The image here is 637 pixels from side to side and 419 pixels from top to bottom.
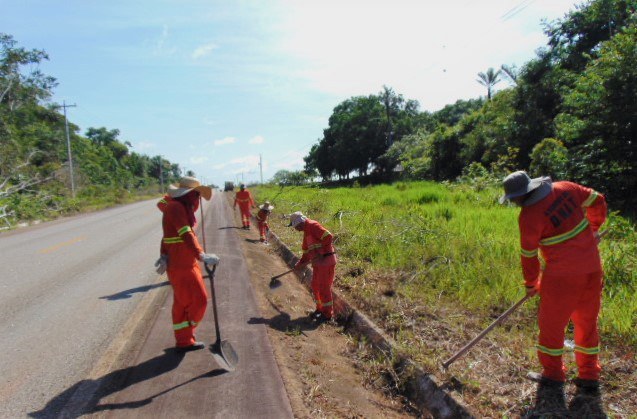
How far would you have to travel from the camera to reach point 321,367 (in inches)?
173

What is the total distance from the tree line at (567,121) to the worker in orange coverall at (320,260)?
9.14 meters

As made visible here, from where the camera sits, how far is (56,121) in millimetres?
46938

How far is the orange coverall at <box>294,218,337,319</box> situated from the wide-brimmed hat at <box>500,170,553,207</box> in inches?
104

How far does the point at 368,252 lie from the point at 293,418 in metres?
4.83

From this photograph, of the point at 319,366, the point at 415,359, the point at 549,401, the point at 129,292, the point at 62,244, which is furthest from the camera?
the point at 62,244

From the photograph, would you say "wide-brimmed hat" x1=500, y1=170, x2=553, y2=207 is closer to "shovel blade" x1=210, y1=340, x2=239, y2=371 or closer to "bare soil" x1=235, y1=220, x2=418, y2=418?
"bare soil" x1=235, y1=220, x2=418, y2=418

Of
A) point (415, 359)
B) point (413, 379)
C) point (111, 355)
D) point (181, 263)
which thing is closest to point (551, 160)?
point (415, 359)

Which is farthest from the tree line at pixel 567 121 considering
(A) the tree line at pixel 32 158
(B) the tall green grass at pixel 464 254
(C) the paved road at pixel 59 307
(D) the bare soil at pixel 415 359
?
(A) the tree line at pixel 32 158

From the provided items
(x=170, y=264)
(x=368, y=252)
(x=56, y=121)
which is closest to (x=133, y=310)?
(x=170, y=264)

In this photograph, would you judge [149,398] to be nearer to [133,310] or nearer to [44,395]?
[44,395]

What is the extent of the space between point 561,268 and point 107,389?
402cm

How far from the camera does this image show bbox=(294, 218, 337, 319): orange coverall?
18.6ft

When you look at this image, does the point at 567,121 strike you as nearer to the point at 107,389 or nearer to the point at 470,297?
the point at 470,297

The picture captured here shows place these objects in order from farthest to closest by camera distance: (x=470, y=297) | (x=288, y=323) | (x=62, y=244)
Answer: (x=62, y=244), (x=288, y=323), (x=470, y=297)
